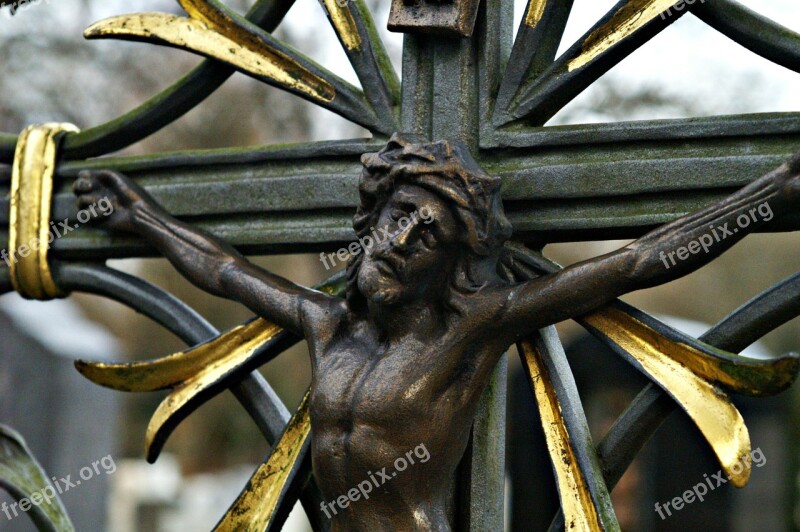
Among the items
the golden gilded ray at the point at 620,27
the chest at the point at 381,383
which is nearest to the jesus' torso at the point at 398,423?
the chest at the point at 381,383

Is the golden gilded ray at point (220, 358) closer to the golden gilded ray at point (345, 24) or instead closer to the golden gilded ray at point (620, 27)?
the golden gilded ray at point (345, 24)

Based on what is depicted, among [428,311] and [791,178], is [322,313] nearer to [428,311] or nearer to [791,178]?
[428,311]

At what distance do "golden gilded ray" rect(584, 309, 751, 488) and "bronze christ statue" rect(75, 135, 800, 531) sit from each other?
4 centimetres

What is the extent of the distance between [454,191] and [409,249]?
81 mm

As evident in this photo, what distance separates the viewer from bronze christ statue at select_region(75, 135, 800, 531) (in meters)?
1.35

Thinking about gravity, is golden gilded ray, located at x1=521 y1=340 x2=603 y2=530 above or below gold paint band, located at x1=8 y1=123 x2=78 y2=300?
below

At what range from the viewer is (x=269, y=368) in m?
8.98

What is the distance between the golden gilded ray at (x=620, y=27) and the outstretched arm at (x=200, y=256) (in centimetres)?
42

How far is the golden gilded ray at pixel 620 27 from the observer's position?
140 centimetres

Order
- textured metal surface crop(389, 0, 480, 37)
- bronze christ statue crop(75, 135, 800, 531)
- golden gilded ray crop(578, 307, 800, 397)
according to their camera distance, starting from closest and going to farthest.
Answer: golden gilded ray crop(578, 307, 800, 397)
bronze christ statue crop(75, 135, 800, 531)
textured metal surface crop(389, 0, 480, 37)

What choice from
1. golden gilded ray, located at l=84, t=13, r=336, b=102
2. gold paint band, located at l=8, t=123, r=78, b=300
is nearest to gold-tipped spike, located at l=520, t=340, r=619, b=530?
golden gilded ray, located at l=84, t=13, r=336, b=102

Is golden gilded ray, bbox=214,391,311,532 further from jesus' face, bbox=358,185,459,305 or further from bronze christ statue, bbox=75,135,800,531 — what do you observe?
jesus' face, bbox=358,185,459,305

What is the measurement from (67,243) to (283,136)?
7.02 metres

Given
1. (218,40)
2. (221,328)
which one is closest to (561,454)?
(218,40)
